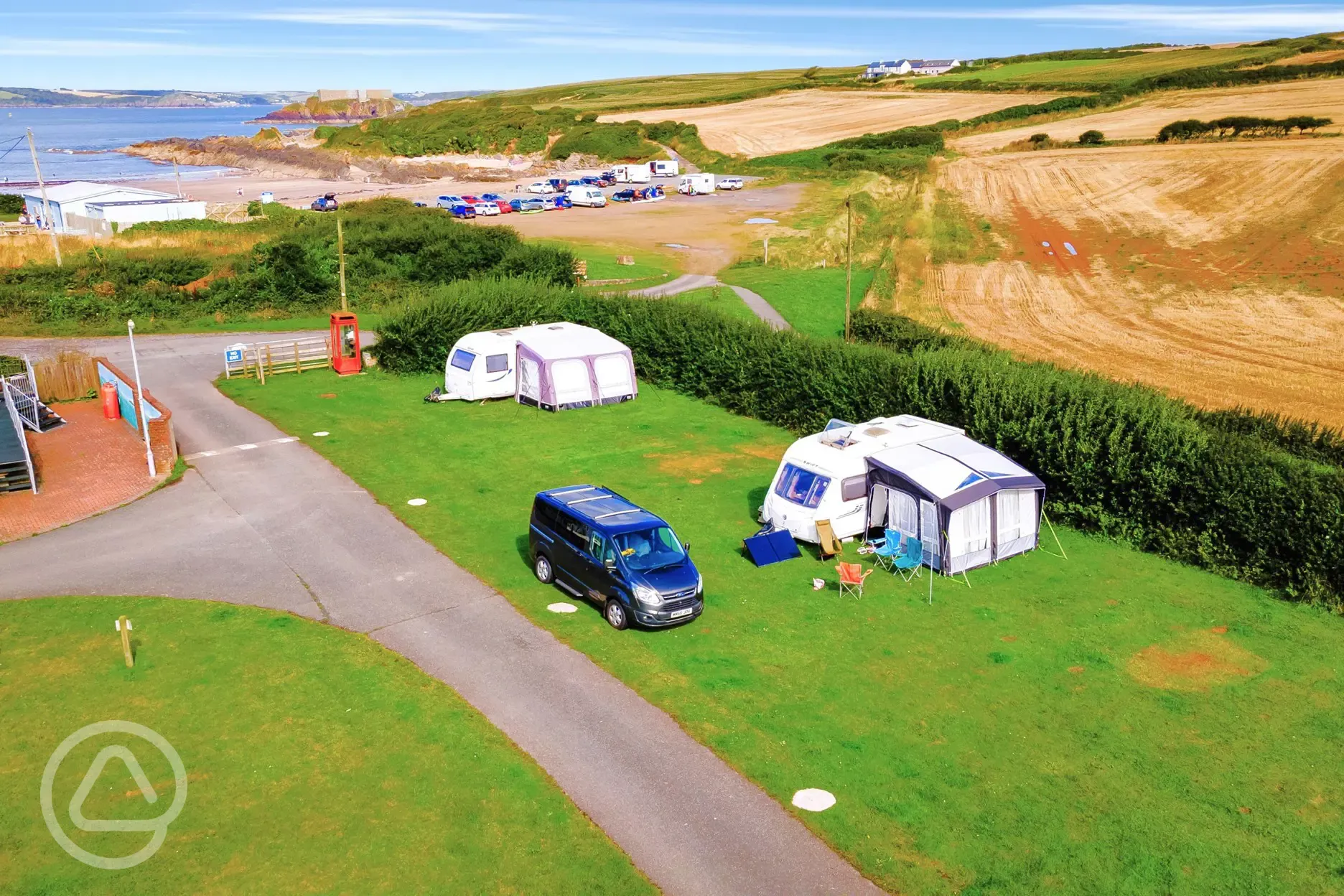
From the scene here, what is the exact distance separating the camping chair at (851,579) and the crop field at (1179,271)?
20.3 meters

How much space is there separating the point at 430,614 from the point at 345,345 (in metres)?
19.8

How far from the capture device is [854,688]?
15.2m

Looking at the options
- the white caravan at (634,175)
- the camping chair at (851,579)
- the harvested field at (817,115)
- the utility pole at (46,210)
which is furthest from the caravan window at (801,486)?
the harvested field at (817,115)

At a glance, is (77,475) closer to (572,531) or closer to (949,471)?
(572,531)

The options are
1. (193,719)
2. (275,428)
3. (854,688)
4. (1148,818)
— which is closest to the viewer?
(1148,818)

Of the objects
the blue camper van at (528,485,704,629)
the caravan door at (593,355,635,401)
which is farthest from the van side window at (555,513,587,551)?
the caravan door at (593,355,635,401)

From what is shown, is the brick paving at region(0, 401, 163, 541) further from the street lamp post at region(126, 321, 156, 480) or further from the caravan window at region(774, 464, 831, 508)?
the caravan window at region(774, 464, 831, 508)

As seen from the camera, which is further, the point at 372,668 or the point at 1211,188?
the point at 1211,188

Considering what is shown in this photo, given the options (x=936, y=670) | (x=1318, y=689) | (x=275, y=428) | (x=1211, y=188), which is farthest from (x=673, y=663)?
(x=1211, y=188)

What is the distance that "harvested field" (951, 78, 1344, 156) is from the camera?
79.3m

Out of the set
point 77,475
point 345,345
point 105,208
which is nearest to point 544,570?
point 77,475

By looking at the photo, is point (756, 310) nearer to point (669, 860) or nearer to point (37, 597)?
point (37, 597)

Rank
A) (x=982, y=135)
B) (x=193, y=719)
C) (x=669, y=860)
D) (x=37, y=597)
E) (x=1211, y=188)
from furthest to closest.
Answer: (x=982, y=135), (x=1211, y=188), (x=37, y=597), (x=193, y=719), (x=669, y=860)

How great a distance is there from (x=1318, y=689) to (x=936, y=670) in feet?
19.6
